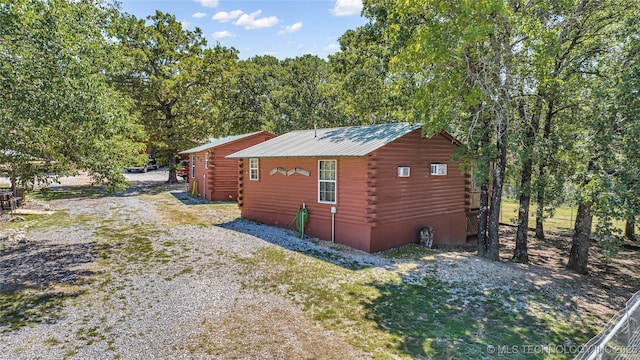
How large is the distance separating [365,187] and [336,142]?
2515 millimetres

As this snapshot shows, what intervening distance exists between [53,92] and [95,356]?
5420 millimetres

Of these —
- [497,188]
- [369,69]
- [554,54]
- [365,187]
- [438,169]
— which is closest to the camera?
[554,54]

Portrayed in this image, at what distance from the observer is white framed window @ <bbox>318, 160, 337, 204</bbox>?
35.9ft

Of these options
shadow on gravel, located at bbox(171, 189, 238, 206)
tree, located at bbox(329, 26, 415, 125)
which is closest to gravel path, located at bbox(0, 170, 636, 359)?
shadow on gravel, located at bbox(171, 189, 238, 206)

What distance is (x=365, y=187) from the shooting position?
990cm

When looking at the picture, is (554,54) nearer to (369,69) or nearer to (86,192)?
(369,69)

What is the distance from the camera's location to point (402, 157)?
10727 millimetres

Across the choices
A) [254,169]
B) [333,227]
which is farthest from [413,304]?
[254,169]

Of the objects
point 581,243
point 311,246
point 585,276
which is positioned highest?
point 581,243

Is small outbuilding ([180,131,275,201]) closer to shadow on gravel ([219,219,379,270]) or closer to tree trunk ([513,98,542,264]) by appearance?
shadow on gravel ([219,219,379,270])

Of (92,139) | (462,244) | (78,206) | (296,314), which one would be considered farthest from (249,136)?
(296,314)

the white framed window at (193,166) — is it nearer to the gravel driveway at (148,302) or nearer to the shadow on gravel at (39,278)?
the gravel driveway at (148,302)

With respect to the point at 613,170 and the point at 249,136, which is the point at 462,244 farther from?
the point at 249,136

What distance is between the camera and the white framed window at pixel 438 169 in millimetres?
11648
